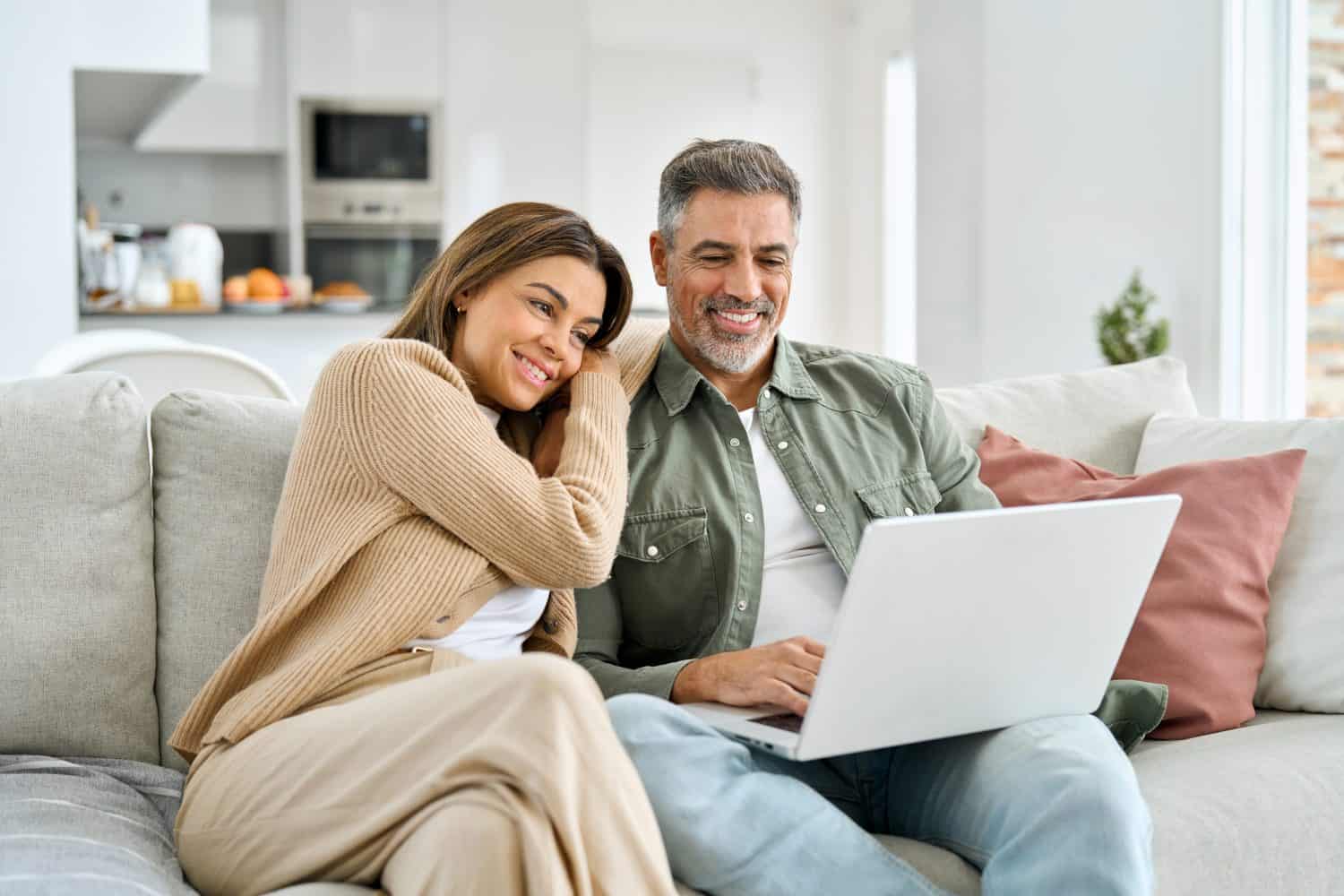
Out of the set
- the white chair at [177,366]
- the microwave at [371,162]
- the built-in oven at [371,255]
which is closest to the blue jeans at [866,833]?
the white chair at [177,366]

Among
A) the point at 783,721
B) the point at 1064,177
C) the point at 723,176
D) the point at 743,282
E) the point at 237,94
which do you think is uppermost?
the point at 237,94

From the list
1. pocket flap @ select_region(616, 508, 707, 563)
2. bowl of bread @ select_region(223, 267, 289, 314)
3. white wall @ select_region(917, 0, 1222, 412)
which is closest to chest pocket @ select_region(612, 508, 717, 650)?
pocket flap @ select_region(616, 508, 707, 563)

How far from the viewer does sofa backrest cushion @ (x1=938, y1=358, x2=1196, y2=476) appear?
2.28 meters

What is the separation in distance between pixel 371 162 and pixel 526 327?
517cm

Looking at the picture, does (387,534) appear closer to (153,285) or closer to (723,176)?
(723,176)

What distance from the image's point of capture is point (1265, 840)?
5.27 ft

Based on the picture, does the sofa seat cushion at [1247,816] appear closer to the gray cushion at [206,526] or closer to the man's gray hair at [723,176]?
the man's gray hair at [723,176]

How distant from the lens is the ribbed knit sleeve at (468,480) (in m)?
1.53

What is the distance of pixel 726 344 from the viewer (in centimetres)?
197

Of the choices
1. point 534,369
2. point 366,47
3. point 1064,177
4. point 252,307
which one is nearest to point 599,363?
point 534,369

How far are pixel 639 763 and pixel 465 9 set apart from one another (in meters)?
5.85

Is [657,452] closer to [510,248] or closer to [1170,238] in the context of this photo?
[510,248]

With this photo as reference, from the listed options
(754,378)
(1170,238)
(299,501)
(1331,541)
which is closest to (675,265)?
(754,378)

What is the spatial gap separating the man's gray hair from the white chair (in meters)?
0.88
